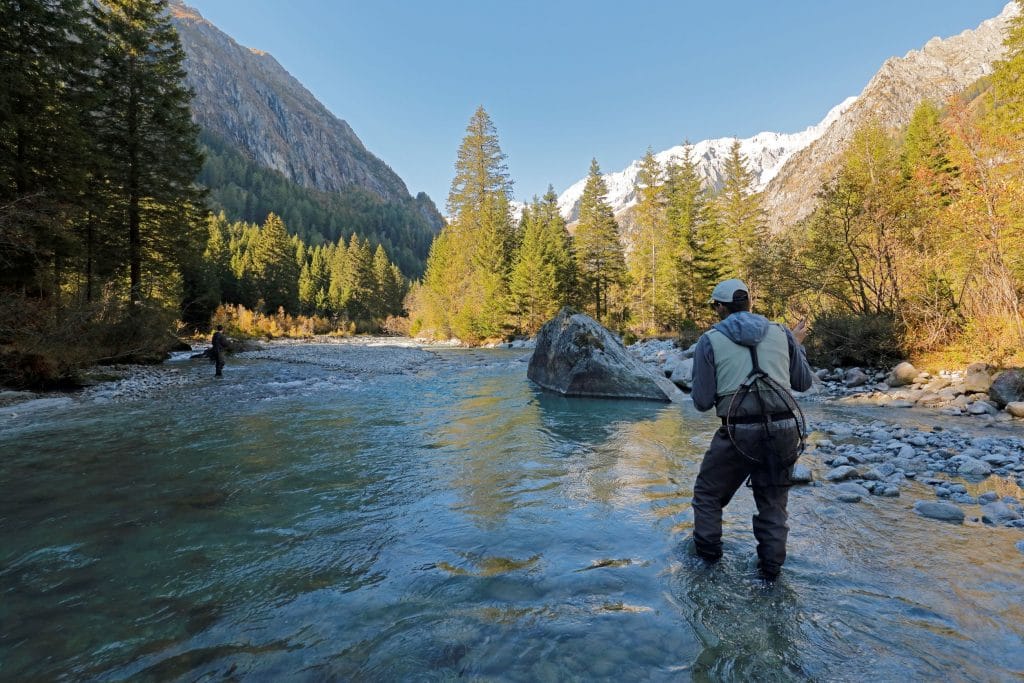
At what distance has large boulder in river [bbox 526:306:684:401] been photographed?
1217 centimetres

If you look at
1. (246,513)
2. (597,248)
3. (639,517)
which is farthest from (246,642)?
(597,248)

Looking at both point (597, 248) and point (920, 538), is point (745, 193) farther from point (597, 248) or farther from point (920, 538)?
point (920, 538)

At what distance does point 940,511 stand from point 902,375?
9.46 m

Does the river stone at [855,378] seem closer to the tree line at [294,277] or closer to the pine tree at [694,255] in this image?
the pine tree at [694,255]

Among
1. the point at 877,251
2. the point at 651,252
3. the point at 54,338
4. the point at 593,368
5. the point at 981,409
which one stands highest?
the point at 651,252

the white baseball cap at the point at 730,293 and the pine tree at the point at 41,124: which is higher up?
the pine tree at the point at 41,124

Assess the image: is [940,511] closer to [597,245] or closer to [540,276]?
[540,276]

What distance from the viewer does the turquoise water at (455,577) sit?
2506 mm

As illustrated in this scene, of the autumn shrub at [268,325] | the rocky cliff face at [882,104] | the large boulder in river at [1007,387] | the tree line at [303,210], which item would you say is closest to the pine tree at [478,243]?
the autumn shrub at [268,325]

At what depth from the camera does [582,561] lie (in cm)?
367

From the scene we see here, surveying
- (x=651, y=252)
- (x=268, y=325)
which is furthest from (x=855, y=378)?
(x=268, y=325)

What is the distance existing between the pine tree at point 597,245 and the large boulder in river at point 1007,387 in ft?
108

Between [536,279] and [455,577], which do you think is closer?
[455,577]

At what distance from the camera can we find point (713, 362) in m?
3.48
